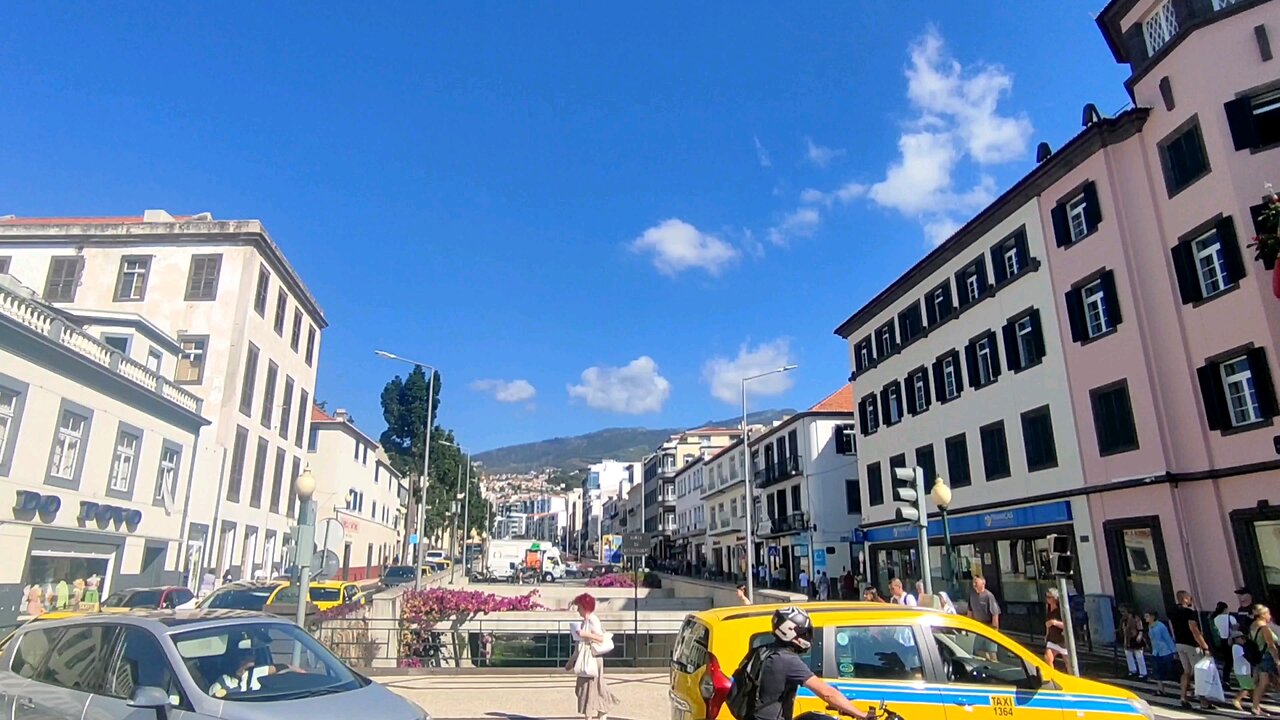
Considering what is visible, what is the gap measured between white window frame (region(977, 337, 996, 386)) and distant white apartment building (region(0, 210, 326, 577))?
30.5m

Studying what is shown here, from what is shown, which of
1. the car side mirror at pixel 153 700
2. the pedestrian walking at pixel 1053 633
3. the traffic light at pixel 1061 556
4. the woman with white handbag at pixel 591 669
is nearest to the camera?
the car side mirror at pixel 153 700

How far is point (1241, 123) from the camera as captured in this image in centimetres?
1634

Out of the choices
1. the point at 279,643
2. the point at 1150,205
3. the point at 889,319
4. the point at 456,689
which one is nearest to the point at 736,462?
the point at 889,319

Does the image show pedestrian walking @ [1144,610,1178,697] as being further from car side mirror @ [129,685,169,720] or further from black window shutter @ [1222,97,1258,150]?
car side mirror @ [129,685,169,720]

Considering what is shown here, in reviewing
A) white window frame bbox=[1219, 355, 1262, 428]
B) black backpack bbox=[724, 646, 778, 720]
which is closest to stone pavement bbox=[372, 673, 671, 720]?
black backpack bbox=[724, 646, 778, 720]

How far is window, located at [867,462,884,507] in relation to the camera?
32.8 metres

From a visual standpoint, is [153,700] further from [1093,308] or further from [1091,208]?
[1091,208]

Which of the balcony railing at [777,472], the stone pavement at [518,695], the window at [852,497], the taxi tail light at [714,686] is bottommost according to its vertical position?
the stone pavement at [518,695]

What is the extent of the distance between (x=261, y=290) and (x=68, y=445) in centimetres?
1515

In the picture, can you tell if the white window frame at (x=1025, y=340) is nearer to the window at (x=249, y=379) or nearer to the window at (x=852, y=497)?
the window at (x=852, y=497)

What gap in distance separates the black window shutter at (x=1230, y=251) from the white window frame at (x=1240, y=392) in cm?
184

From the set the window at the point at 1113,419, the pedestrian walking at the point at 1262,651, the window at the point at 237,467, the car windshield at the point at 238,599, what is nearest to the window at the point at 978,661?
the pedestrian walking at the point at 1262,651

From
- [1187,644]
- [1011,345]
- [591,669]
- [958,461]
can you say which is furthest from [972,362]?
[591,669]

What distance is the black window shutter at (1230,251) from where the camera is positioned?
16.1 meters
